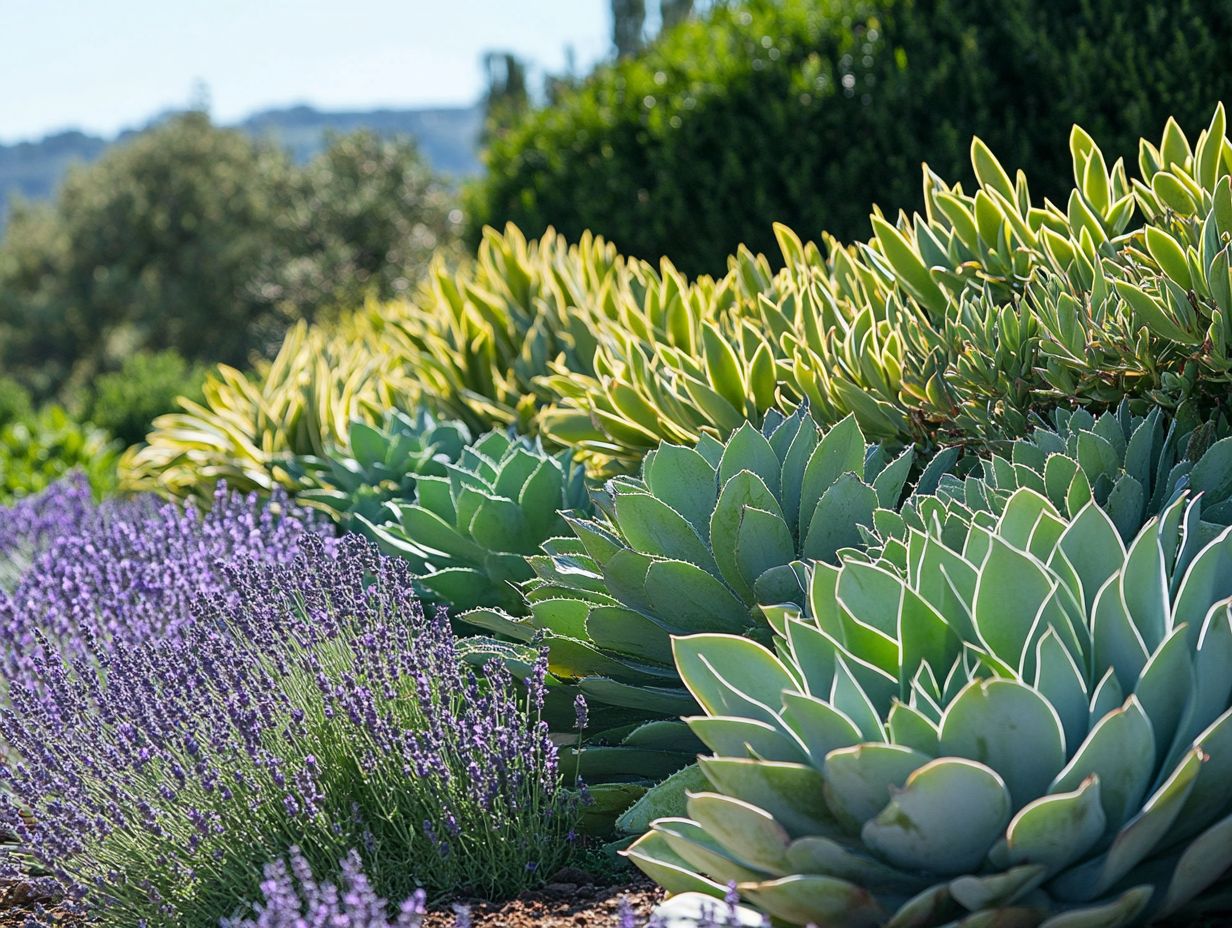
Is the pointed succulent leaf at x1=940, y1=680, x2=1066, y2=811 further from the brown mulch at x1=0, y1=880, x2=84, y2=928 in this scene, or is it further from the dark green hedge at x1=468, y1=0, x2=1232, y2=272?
the dark green hedge at x1=468, y1=0, x2=1232, y2=272

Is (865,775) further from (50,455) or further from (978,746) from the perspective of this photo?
(50,455)

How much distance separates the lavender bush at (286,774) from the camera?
89.7 inches

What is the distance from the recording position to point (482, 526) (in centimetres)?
329

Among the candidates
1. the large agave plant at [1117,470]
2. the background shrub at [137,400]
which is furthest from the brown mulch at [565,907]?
the background shrub at [137,400]

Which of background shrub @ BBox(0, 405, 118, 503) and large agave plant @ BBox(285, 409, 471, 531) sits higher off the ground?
large agave plant @ BBox(285, 409, 471, 531)

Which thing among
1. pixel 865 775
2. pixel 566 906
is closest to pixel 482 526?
pixel 566 906

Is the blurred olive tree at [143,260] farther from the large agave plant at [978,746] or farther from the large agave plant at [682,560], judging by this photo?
the large agave plant at [978,746]

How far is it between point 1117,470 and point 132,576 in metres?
2.55

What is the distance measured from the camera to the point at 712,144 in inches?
252

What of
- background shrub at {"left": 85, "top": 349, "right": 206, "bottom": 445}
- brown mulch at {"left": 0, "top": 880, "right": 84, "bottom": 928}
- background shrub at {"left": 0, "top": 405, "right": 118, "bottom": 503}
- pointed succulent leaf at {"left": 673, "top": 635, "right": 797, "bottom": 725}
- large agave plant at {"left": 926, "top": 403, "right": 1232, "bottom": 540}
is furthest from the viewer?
background shrub at {"left": 85, "top": 349, "right": 206, "bottom": 445}

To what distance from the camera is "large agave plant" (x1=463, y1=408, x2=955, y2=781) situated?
2488 mm

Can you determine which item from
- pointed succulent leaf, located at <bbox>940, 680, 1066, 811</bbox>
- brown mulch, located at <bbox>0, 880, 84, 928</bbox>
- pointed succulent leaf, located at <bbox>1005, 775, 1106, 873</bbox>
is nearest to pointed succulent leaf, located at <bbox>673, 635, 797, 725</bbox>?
pointed succulent leaf, located at <bbox>940, 680, 1066, 811</bbox>

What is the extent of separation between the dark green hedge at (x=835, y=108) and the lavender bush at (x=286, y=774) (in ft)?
12.5

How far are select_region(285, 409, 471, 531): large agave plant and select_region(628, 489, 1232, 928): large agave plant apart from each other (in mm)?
2220
